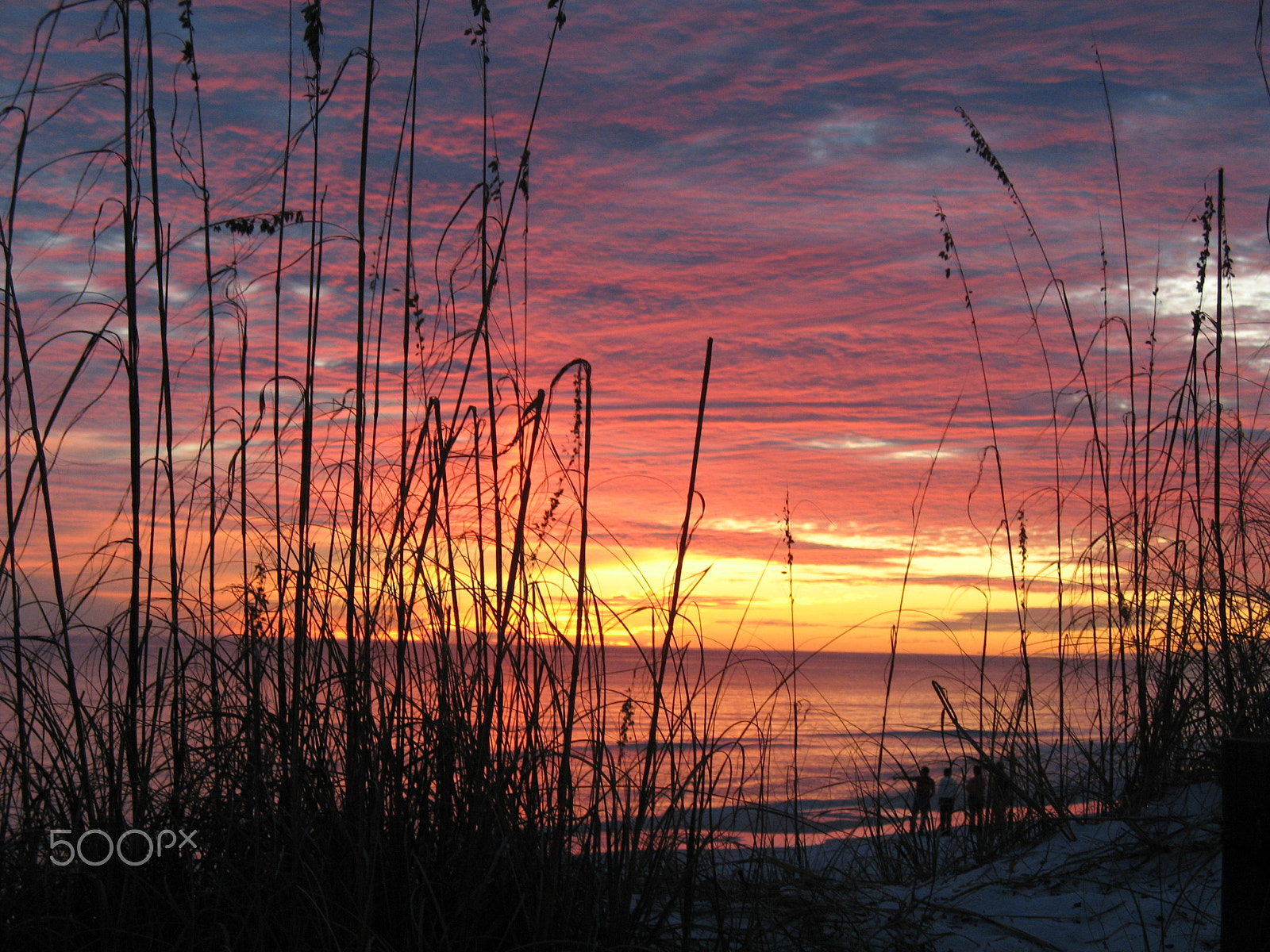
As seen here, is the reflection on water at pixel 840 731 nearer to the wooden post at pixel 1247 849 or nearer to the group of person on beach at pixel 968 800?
the group of person on beach at pixel 968 800

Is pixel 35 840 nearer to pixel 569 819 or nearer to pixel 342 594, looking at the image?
pixel 342 594

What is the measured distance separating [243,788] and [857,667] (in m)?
97.1

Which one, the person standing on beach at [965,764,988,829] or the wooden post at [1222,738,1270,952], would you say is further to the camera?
the person standing on beach at [965,764,988,829]

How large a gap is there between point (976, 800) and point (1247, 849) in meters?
1.67

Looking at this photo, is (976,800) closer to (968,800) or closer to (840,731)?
(968,800)

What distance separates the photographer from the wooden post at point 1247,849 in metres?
1.54

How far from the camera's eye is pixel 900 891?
2.40 meters

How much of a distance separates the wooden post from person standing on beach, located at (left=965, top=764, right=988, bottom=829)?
1.34 meters

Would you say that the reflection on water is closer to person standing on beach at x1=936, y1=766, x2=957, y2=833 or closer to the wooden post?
person standing on beach at x1=936, y1=766, x2=957, y2=833

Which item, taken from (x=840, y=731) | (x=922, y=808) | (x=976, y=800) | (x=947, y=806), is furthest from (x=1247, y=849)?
(x=947, y=806)

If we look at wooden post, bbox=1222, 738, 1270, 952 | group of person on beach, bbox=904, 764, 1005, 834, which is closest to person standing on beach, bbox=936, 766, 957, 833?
group of person on beach, bbox=904, 764, 1005, 834

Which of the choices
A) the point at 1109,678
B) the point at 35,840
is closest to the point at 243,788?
the point at 35,840

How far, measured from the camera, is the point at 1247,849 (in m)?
1.57

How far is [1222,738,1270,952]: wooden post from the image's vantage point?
5.05 ft
